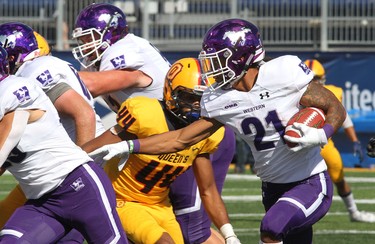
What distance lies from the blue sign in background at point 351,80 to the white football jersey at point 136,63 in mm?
7248

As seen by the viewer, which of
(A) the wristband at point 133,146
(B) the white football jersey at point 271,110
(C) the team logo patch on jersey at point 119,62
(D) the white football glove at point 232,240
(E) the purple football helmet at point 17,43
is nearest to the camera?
(A) the wristband at point 133,146

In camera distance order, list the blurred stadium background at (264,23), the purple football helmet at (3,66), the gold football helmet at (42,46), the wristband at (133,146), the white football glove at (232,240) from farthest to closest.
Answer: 1. the blurred stadium background at (264,23)
2. the gold football helmet at (42,46)
3. the white football glove at (232,240)
4. the wristband at (133,146)
5. the purple football helmet at (3,66)

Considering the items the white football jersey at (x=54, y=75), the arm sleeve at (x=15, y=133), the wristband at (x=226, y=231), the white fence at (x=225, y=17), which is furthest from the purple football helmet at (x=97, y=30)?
the white fence at (x=225, y=17)

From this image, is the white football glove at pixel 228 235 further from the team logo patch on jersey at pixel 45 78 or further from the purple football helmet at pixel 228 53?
the team logo patch on jersey at pixel 45 78

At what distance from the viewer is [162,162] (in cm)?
540

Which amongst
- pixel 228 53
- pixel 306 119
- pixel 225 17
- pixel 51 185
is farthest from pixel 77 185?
pixel 225 17

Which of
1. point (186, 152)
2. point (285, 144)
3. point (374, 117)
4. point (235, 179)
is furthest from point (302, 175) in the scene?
point (374, 117)

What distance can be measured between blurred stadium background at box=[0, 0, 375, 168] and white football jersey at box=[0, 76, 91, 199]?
8.82 m

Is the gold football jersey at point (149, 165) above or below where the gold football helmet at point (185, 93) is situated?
below

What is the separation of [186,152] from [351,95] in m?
8.34

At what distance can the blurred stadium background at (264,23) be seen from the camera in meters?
13.6

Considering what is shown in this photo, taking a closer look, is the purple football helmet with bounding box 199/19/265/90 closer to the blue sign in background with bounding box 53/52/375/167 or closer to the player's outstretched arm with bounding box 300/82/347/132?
the player's outstretched arm with bounding box 300/82/347/132

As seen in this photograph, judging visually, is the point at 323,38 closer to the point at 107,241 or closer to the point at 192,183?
the point at 192,183

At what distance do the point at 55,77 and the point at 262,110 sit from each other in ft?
3.68
